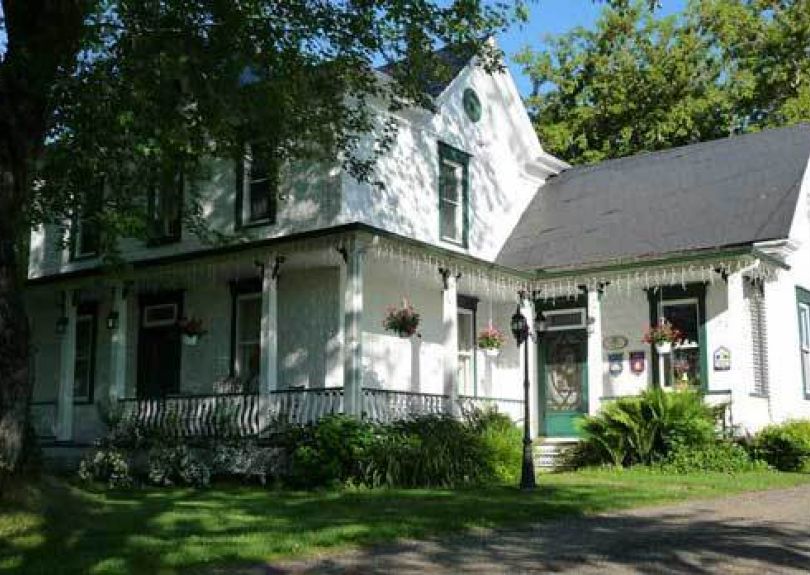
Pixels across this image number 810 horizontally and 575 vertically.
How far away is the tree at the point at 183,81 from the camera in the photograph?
1055 cm

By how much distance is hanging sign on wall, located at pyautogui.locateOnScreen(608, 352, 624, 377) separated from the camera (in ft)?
61.2

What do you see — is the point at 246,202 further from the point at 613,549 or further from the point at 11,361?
the point at 613,549

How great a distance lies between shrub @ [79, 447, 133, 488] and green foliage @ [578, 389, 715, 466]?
782 cm

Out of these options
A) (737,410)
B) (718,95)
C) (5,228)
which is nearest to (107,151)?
(5,228)

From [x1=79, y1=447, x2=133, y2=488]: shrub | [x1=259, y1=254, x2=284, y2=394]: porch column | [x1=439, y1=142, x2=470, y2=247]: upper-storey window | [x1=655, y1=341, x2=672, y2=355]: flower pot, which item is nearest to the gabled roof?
[x1=439, y1=142, x2=470, y2=247]: upper-storey window

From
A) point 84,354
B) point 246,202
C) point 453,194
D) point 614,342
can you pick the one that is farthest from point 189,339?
point 614,342

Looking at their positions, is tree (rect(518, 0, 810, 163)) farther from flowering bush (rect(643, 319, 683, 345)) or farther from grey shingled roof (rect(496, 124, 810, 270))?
flowering bush (rect(643, 319, 683, 345))

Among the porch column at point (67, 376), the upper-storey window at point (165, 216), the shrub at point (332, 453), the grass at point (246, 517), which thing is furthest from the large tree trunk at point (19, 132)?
the porch column at point (67, 376)

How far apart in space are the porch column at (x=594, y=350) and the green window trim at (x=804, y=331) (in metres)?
4.27

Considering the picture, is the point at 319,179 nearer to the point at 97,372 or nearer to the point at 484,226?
the point at 484,226

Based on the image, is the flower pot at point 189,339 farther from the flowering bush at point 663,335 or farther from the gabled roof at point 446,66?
the flowering bush at point 663,335

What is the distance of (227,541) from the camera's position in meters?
8.41

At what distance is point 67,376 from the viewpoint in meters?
19.1

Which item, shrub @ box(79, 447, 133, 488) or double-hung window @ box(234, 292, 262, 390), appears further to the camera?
double-hung window @ box(234, 292, 262, 390)
